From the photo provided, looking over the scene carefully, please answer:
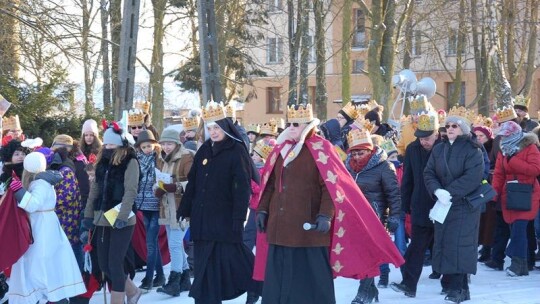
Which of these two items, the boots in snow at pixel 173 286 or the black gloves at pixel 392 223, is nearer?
the black gloves at pixel 392 223

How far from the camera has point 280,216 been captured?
7.96 metres

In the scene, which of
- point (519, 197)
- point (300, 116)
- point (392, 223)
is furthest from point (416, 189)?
point (300, 116)

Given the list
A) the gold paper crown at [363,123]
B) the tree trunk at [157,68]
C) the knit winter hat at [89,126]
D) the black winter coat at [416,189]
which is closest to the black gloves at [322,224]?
the black winter coat at [416,189]

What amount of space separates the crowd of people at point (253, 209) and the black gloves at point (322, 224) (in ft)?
0.06

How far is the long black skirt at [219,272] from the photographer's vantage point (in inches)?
336

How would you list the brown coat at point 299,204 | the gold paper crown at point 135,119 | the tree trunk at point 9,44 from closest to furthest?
the brown coat at point 299,204 → the gold paper crown at point 135,119 → the tree trunk at point 9,44

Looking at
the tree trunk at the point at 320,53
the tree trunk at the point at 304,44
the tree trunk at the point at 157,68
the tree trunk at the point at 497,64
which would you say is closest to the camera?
the tree trunk at the point at 304,44

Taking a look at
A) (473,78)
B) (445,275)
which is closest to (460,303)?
(445,275)

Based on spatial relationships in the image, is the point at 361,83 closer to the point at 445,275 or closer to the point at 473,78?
the point at 473,78

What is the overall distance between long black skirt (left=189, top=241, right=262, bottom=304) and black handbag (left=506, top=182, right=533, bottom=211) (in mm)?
3777

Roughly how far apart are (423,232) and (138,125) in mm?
3927

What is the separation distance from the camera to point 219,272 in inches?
337

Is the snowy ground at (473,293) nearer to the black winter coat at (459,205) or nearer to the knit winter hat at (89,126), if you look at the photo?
the black winter coat at (459,205)

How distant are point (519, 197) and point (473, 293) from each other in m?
1.48
